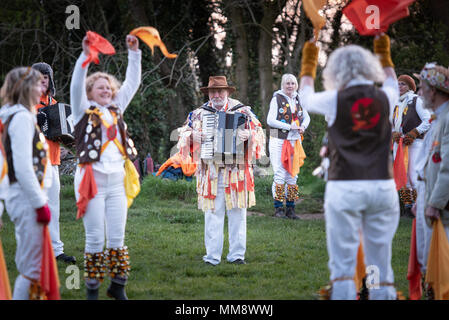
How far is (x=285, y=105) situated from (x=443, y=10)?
6.24m

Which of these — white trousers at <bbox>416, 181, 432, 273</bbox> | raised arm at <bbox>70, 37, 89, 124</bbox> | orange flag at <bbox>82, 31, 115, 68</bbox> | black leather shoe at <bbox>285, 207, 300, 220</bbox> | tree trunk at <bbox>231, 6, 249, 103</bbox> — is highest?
tree trunk at <bbox>231, 6, 249, 103</bbox>

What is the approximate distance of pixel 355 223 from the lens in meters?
3.74

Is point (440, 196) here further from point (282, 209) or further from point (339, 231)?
point (282, 209)

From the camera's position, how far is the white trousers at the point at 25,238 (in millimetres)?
4059

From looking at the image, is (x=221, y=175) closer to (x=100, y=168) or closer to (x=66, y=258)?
(x=66, y=258)

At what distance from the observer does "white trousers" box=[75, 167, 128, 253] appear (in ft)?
15.1

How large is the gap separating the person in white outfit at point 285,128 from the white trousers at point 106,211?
16.0ft

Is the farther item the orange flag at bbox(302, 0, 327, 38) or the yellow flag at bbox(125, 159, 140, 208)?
the yellow flag at bbox(125, 159, 140, 208)

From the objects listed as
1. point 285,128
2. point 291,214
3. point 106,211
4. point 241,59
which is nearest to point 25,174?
point 106,211

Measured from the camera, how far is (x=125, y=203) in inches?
187

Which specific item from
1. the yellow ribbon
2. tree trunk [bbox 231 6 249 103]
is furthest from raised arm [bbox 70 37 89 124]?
tree trunk [bbox 231 6 249 103]

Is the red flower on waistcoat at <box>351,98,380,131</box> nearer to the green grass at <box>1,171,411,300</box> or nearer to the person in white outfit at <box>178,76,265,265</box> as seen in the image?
the green grass at <box>1,171,411,300</box>

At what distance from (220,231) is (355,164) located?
3078 mm

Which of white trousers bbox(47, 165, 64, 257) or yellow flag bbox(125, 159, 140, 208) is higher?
yellow flag bbox(125, 159, 140, 208)
